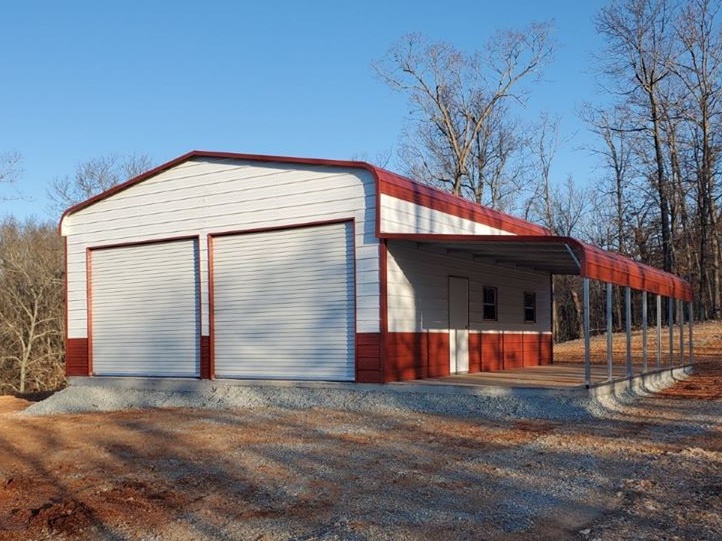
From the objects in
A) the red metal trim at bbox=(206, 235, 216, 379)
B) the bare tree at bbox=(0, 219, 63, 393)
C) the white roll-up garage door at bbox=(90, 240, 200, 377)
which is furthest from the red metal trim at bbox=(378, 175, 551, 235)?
the bare tree at bbox=(0, 219, 63, 393)

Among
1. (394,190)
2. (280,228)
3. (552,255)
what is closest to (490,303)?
(552,255)

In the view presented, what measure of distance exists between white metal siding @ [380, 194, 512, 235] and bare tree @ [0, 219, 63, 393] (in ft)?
55.8

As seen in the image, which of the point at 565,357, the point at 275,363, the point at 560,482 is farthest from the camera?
the point at 565,357

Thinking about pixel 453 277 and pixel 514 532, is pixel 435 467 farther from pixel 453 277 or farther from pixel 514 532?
pixel 453 277

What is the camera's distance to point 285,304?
530 inches

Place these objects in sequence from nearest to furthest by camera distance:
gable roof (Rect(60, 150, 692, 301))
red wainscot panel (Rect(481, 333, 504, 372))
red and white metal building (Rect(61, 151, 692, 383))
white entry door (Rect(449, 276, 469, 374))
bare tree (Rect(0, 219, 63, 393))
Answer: gable roof (Rect(60, 150, 692, 301))
red and white metal building (Rect(61, 151, 692, 383))
white entry door (Rect(449, 276, 469, 374))
red wainscot panel (Rect(481, 333, 504, 372))
bare tree (Rect(0, 219, 63, 393))

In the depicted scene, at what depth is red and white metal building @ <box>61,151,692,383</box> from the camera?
1249cm

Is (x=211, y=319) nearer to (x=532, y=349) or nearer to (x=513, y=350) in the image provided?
(x=513, y=350)

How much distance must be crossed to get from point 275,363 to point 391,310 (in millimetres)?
2542

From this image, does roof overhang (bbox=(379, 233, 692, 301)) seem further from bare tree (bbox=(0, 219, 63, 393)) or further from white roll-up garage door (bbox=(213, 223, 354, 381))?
bare tree (bbox=(0, 219, 63, 393))

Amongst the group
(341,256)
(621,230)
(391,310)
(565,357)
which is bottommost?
(565,357)

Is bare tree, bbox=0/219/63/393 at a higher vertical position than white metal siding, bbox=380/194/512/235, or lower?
lower

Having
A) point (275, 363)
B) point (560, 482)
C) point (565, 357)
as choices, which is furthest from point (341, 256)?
point (565, 357)

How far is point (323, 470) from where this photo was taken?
7.43 metres
